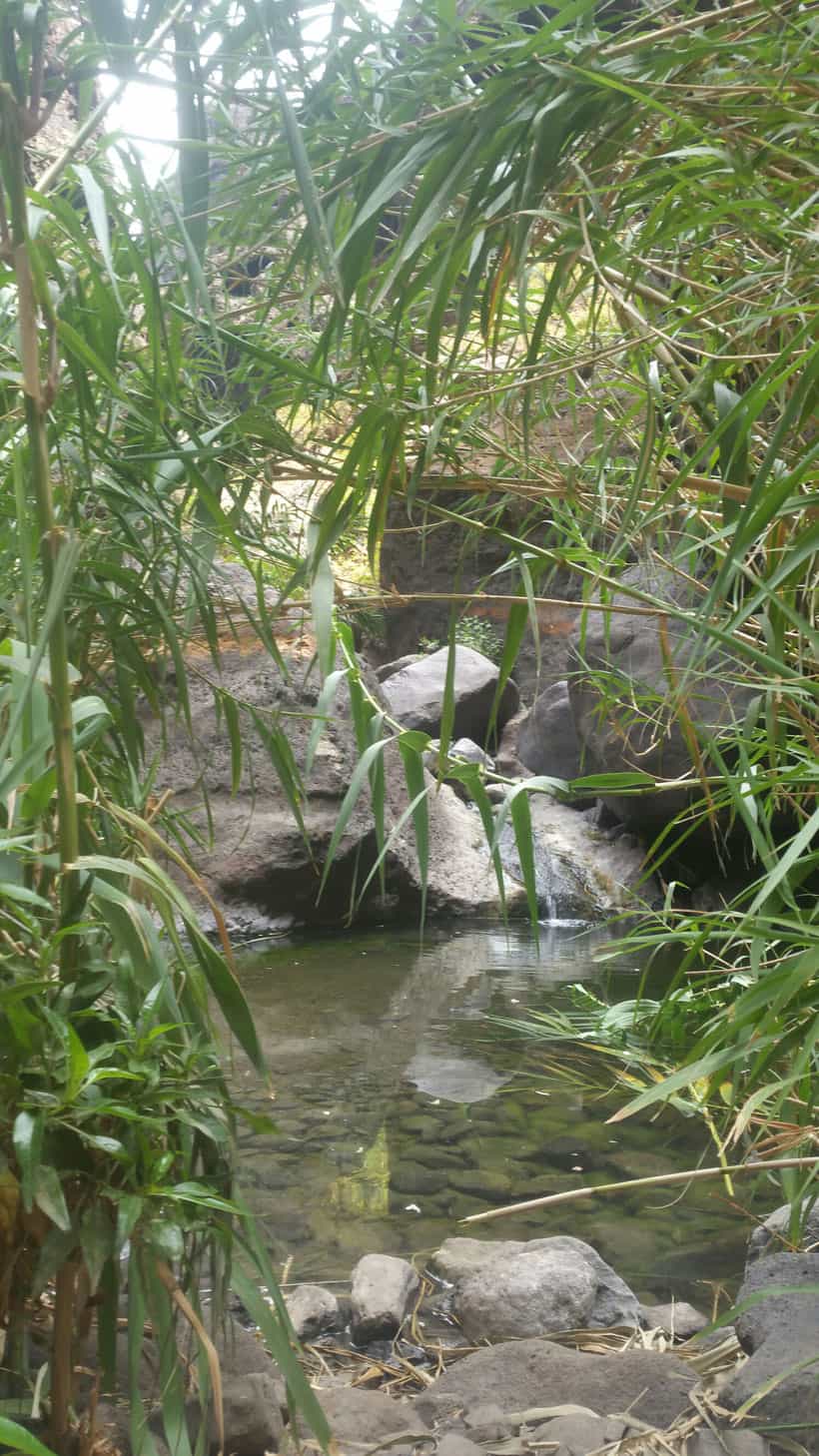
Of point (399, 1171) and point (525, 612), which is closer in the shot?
point (525, 612)

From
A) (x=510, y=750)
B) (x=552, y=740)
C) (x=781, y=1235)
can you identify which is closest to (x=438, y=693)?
(x=552, y=740)

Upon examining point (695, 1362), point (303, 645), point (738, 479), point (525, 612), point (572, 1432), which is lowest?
point (695, 1362)

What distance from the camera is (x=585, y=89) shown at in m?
0.98

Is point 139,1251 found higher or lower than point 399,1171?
higher

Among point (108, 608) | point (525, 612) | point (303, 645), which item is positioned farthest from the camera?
point (303, 645)

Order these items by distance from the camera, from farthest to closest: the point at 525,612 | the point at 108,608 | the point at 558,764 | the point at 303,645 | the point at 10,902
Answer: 1. the point at 558,764
2. the point at 303,645
3. the point at 525,612
4. the point at 108,608
5. the point at 10,902

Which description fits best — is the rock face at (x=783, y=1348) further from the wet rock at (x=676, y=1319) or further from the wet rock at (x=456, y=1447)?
the wet rock at (x=676, y=1319)

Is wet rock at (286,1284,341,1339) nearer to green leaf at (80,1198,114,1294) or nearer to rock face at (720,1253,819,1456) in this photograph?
rock face at (720,1253,819,1456)

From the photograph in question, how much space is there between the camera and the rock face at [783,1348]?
1326 mm

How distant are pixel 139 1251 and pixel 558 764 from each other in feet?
25.8

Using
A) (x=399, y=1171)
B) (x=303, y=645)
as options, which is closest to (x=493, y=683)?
(x=303, y=645)

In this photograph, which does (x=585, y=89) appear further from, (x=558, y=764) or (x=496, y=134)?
(x=558, y=764)

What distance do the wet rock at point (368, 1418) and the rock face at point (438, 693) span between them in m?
6.89

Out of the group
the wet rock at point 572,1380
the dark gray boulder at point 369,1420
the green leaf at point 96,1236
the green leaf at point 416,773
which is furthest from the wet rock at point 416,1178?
the green leaf at point 96,1236
